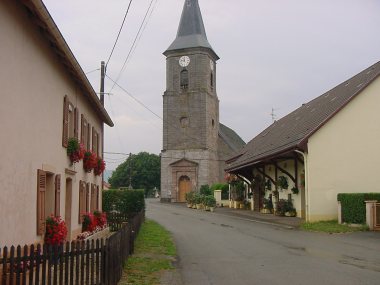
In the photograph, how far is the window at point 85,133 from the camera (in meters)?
17.7

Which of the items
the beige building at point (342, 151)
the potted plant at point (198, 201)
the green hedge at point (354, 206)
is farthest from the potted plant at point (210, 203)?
the green hedge at point (354, 206)

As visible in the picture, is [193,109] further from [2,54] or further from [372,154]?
[2,54]

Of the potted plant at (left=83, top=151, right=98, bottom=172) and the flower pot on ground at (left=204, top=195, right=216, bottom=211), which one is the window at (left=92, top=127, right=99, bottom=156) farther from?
the flower pot on ground at (left=204, top=195, right=216, bottom=211)

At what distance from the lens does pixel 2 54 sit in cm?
840

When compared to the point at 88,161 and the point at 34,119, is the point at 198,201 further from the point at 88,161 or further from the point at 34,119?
the point at 34,119

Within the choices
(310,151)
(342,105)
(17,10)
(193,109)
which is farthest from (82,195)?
(193,109)

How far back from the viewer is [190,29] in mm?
64062

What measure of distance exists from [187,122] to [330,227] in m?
41.0

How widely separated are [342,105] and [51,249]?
18.7 meters

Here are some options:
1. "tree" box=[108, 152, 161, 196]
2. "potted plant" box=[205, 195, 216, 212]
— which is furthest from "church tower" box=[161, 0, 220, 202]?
"tree" box=[108, 152, 161, 196]

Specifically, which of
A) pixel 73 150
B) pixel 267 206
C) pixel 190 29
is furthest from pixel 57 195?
pixel 190 29

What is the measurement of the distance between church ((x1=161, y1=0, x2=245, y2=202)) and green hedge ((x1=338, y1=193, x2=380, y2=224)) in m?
38.7

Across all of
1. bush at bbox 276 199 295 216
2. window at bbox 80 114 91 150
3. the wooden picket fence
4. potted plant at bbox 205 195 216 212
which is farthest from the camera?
potted plant at bbox 205 195 216 212

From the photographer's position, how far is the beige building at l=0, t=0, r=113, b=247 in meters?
8.72
